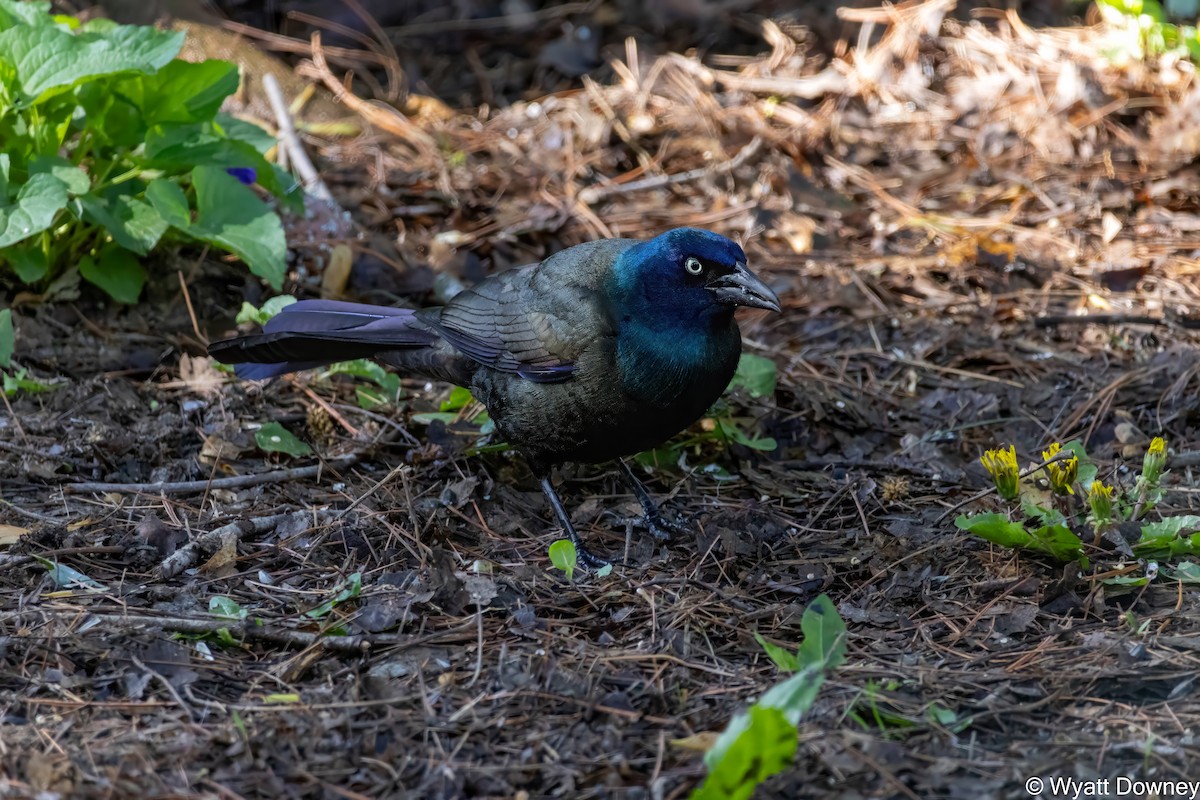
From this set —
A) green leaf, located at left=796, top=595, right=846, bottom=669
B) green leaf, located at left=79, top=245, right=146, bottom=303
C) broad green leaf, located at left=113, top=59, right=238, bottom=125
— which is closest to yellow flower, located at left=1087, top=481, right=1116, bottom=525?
green leaf, located at left=796, top=595, right=846, bottom=669

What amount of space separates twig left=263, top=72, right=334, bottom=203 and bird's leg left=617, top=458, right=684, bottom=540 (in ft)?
8.01

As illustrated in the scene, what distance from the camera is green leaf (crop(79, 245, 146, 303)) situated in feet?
16.0

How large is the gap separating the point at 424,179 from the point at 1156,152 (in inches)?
159

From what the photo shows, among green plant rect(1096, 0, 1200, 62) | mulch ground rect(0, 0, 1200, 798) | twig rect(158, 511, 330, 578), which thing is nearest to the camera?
mulch ground rect(0, 0, 1200, 798)

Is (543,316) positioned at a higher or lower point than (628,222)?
higher

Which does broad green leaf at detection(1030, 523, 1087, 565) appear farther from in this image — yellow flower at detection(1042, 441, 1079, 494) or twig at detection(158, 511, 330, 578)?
twig at detection(158, 511, 330, 578)

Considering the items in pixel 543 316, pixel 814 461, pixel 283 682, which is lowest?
pixel 814 461

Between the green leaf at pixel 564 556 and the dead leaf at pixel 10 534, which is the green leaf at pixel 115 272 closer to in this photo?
the dead leaf at pixel 10 534

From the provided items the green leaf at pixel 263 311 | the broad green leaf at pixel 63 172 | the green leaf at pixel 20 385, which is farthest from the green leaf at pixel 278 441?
the broad green leaf at pixel 63 172

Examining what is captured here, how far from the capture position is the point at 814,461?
4.48 m

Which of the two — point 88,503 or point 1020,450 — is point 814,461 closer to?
point 1020,450

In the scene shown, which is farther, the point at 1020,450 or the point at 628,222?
the point at 628,222

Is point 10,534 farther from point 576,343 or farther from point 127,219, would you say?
point 576,343

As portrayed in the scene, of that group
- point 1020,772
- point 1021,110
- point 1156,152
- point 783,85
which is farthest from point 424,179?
point 1020,772
